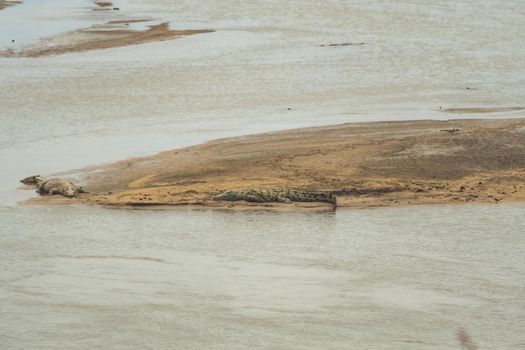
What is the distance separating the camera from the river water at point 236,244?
12617mm

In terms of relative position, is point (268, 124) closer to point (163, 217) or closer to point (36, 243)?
point (163, 217)

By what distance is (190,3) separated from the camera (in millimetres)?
59062

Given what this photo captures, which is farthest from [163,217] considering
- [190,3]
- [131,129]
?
[190,3]

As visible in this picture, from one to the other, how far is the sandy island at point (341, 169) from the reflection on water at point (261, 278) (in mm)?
798

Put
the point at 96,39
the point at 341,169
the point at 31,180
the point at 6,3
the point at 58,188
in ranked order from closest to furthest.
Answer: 1. the point at 58,188
2. the point at 31,180
3. the point at 341,169
4. the point at 96,39
5. the point at 6,3

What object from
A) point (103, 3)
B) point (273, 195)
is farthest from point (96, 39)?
point (273, 195)

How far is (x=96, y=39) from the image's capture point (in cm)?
4244

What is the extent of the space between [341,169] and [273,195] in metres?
2.38

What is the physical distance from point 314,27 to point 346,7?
851cm

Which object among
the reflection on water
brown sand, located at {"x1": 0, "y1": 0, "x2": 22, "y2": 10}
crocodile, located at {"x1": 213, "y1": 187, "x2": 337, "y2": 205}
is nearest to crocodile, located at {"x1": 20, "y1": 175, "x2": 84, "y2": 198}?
the reflection on water

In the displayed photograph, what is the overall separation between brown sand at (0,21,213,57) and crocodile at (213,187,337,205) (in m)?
21.8

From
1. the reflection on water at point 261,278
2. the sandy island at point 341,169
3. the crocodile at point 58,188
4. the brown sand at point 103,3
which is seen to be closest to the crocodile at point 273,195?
the sandy island at point 341,169

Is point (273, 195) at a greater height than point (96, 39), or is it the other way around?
point (96, 39)

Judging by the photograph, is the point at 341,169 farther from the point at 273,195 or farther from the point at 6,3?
the point at 6,3
